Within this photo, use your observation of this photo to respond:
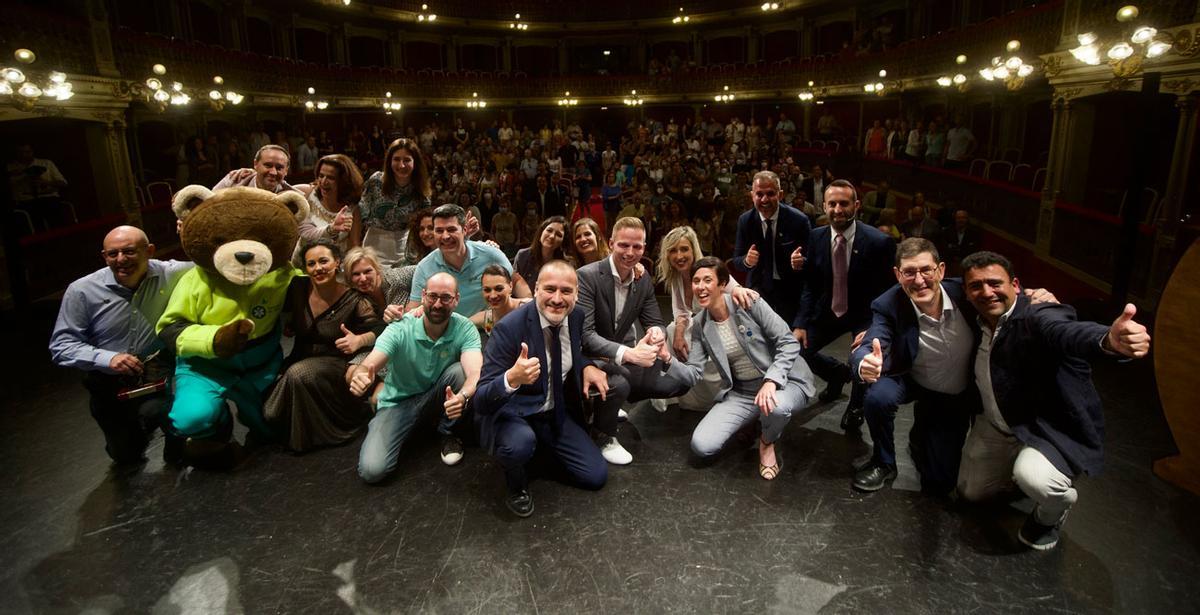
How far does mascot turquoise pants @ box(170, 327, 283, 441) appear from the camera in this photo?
3367mm

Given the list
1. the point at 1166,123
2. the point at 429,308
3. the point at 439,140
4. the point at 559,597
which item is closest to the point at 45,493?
the point at 429,308

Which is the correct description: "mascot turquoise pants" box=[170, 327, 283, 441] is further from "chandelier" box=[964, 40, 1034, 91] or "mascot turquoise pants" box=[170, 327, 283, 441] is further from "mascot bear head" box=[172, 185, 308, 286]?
"chandelier" box=[964, 40, 1034, 91]

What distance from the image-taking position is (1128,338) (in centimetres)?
223

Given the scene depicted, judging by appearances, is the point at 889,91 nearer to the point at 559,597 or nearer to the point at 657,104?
the point at 657,104

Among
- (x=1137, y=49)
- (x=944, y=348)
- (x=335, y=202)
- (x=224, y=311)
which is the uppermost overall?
(x=1137, y=49)

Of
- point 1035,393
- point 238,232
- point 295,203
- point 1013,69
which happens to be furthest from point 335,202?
point 1013,69

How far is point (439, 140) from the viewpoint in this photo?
60.4 ft

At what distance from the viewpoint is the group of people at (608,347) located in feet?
9.20

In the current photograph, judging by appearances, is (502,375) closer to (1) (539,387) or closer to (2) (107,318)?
(1) (539,387)

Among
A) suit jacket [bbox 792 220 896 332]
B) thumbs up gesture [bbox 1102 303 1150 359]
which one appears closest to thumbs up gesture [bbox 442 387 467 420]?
suit jacket [bbox 792 220 896 332]

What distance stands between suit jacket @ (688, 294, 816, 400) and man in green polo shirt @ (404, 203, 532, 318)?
1.25 metres

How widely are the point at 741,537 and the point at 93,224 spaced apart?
8.50 metres

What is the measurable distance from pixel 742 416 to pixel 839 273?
44.0 inches

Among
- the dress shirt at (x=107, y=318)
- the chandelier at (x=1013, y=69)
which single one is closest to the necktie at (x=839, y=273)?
the dress shirt at (x=107, y=318)
